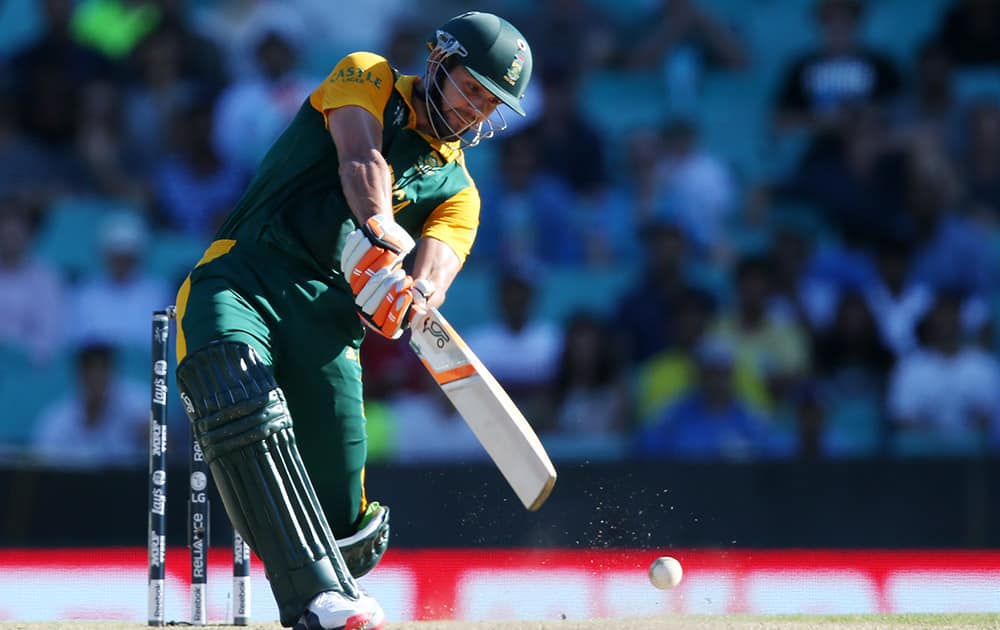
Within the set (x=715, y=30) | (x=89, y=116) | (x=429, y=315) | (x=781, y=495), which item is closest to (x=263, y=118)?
(x=89, y=116)

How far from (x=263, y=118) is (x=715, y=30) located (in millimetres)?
2823

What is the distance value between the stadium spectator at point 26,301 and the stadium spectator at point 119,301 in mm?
118

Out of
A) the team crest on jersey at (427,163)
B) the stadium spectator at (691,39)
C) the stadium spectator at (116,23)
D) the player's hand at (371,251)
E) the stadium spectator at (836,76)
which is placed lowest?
the player's hand at (371,251)

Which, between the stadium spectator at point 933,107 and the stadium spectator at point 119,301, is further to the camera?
the stadium spectator at point 933,107

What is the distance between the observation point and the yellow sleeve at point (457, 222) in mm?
4176

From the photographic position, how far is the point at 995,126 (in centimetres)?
889

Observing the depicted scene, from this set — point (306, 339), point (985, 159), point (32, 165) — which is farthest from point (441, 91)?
point (32, 165)

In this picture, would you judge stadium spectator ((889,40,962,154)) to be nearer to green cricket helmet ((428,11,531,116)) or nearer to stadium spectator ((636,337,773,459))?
stadium spectator ((636,337,773,459))

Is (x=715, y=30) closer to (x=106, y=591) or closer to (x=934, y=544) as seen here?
(x=934, y=544)

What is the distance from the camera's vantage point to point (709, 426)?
25.0ft

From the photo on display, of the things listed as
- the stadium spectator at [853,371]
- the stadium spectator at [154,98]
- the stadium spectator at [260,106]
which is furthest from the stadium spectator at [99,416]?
the stadium spectator at [853,371]

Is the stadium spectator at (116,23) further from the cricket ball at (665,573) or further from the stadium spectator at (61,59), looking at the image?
the cricket ball at (665,573)

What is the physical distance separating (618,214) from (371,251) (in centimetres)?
531

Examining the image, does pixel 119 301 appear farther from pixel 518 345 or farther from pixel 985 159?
pixel 985 159
